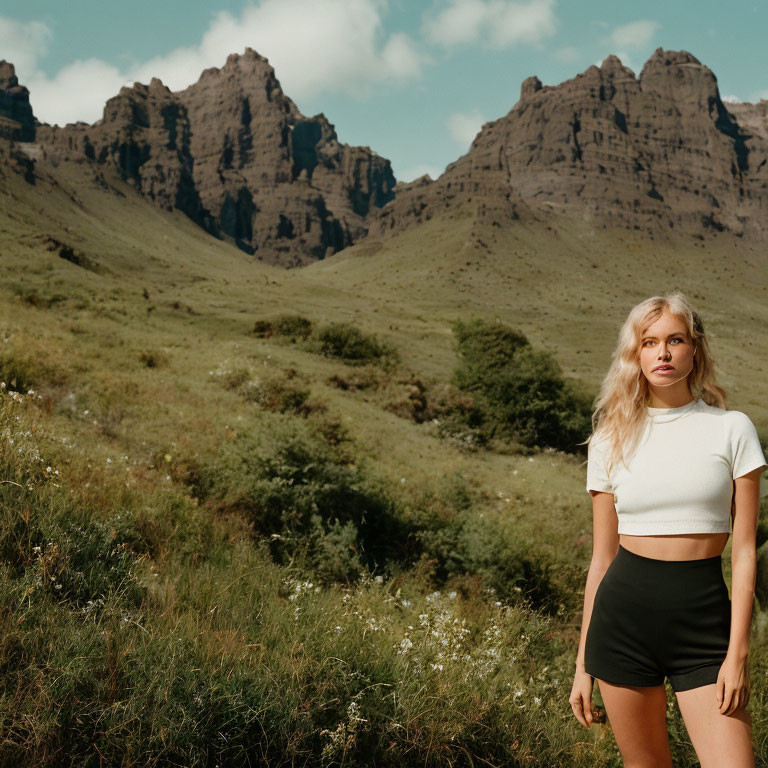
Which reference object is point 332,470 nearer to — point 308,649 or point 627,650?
point 308,649

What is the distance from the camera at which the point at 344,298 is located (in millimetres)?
71188

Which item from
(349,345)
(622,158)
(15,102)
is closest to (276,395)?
(349,345)

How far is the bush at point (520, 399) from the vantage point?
1978 centimetres

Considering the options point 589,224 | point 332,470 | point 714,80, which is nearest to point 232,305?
point 332,470

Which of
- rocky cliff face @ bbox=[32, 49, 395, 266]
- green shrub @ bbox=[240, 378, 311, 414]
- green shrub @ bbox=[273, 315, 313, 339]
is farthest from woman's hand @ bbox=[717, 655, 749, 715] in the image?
rocky cliff face @ bbox=[32, 49, 395, 266]

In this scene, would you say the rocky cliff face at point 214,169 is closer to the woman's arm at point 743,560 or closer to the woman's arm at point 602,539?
the woman's arm at point 602,539

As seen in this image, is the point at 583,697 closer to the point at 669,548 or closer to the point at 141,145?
the point at 669,548

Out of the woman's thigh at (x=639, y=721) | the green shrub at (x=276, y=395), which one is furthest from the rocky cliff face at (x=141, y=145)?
the woman's thigh at (x=639, y=721)

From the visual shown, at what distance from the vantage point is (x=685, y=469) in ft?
7.18

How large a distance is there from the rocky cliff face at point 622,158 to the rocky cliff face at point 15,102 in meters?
108

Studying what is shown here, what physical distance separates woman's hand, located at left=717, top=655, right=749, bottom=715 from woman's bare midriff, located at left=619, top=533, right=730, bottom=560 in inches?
14.7

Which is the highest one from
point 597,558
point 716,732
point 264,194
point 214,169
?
point 214,169

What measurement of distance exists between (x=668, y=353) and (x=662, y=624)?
1.11 metres

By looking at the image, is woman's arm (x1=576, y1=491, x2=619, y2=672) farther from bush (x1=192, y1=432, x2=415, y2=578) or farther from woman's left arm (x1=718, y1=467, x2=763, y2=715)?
bush (x1=192, y1=432, x2=415, y2=578)
